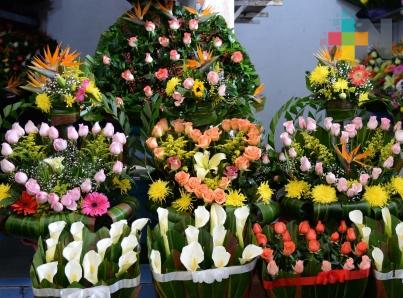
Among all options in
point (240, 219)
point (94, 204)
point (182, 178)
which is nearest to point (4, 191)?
point (94, 204)

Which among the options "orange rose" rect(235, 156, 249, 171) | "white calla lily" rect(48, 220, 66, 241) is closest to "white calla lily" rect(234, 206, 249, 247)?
"orange rose" rect(235, 156, 249, 171)

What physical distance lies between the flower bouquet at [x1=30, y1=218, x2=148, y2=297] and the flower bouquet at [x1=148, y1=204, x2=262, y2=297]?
78 millimetres

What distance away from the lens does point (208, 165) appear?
2.04 metres

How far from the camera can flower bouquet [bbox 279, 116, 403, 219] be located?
2.04 metres

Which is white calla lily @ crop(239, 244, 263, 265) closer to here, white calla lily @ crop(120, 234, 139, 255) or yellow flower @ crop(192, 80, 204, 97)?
white calla lily @ crop(120, 234, 139, 255)

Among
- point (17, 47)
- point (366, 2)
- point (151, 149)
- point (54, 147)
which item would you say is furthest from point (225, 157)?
point (366, 2)

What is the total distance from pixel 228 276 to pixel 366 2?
3.06 meters

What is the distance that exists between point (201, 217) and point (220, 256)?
0.21 meters

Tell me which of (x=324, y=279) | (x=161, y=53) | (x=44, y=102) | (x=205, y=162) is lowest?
(x=324, y=279)

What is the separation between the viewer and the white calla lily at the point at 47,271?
62.3 inches

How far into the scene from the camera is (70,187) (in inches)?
79.4

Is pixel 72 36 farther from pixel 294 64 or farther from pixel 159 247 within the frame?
pixel 159 247

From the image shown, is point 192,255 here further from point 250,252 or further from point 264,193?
point 264,193

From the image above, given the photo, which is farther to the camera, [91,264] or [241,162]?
[241,162]
